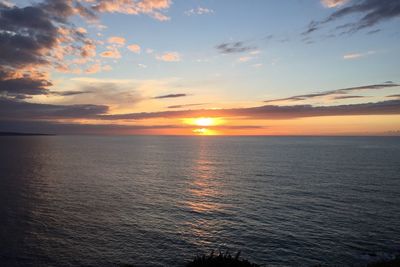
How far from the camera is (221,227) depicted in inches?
2039

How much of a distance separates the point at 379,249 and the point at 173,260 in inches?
1117

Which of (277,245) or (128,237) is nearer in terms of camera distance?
(277,245)

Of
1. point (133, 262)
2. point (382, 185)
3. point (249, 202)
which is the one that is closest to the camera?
point (133, 262)

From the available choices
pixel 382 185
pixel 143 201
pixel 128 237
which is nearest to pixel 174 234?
pixel 128 237

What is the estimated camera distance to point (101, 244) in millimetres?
44406

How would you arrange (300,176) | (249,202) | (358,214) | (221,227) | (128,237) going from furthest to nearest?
(300,176)
(249,202)
(358,214)
(221,227)
(128,237)

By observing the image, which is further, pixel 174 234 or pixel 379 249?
pixel 174 234

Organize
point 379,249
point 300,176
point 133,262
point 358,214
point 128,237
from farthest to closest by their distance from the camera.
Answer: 1. point 300,176
2. point 358,214
3. point 128,237
4. point 379,249
5. point 133,262

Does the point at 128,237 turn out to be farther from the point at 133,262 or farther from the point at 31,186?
the point at 31,186

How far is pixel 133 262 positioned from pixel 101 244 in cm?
785

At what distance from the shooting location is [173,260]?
39.7 metres

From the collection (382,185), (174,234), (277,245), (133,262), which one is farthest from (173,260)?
(382,185)

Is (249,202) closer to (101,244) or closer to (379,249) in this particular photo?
(379,249)

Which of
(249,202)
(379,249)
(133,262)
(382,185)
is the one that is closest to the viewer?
(133,262)
